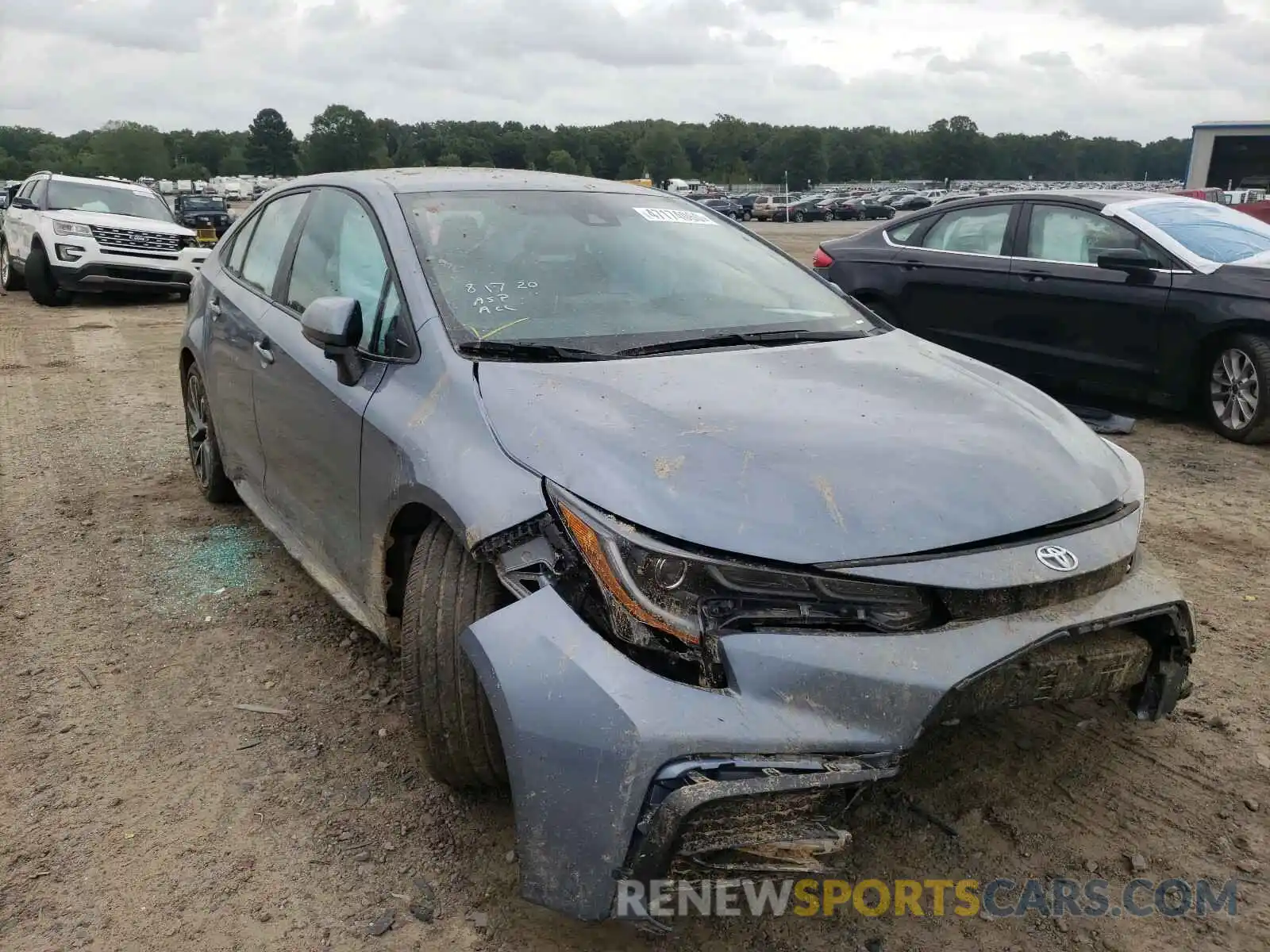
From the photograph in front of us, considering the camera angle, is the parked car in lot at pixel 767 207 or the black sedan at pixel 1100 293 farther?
the parked car in lot at pixel 767 207

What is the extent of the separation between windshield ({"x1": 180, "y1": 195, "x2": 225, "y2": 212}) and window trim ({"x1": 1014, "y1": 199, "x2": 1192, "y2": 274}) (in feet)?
102

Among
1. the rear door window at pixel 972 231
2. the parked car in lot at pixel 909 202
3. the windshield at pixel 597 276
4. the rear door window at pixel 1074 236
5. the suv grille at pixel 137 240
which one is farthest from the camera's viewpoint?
the parked car in lot at pixel 909 202

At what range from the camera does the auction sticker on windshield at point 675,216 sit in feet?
12.1

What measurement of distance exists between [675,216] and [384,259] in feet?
3.86

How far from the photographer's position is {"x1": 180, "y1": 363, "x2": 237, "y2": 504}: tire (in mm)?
4715

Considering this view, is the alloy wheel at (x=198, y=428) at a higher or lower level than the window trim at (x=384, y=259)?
lower

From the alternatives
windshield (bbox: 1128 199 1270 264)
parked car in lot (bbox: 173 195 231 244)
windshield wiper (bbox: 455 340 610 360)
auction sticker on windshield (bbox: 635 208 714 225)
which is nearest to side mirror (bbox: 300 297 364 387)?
windshield wiper (bbox: 455 340 610 360)

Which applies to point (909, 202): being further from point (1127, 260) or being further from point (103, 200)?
point (1127, 260)

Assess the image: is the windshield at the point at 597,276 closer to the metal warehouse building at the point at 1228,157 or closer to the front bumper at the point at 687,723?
the front bumper at the point at 687,723

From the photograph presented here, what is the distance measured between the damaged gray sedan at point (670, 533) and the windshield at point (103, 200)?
12.0 meters

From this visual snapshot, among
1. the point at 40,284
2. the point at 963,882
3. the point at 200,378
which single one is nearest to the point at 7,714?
the point at 200,378

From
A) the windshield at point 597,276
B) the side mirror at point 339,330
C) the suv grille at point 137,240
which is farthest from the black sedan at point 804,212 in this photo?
the side mirror at point 339,330

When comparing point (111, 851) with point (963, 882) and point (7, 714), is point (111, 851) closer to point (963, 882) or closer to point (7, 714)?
point (7, 714)

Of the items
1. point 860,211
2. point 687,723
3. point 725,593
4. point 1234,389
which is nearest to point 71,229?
point 1234,389
